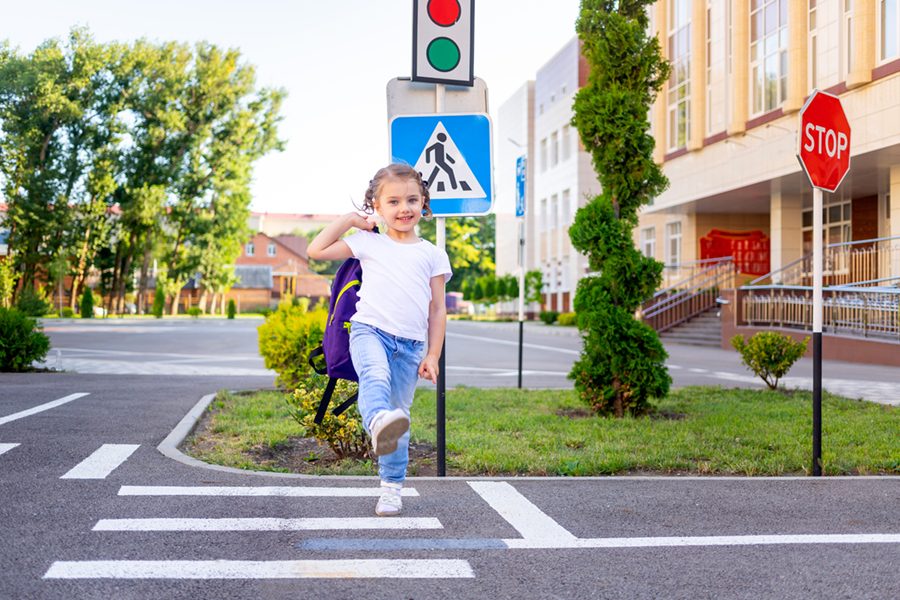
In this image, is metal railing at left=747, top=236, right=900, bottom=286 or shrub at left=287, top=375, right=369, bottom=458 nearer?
shrub at left=287, top=375, right=369, bottom=458

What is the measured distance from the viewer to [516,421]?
9070 millimetres

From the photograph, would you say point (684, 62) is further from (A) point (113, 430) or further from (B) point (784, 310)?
(A) point (113, 430)

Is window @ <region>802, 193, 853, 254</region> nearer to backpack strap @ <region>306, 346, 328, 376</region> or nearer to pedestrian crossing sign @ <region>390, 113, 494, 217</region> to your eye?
pedestrian crossing sign @ <region>390, 113, 494, 217</region>

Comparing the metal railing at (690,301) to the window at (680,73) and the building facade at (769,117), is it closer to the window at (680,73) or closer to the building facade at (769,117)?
the building facade at (769,117)

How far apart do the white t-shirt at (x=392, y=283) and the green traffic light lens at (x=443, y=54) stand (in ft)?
5.94

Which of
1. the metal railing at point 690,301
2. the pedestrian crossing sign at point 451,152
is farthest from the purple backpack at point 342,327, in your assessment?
the metal railing at point 690,301

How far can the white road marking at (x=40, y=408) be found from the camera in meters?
9.03

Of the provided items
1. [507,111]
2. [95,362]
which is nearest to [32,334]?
[95,362]

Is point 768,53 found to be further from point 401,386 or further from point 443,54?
point 401,386

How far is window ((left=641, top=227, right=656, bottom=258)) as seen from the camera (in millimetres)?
40787

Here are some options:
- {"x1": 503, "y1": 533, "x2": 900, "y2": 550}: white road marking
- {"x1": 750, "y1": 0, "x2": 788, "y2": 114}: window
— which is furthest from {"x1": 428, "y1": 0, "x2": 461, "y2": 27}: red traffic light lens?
{"x1": 750, "y1": 0, "x2": 788, "y2": 114}: window

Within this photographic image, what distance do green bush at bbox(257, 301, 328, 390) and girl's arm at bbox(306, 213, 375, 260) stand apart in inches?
238

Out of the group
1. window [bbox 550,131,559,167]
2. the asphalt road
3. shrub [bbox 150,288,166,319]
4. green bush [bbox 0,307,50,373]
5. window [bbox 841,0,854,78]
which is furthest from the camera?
shrub [bbox 150,288,166,319]

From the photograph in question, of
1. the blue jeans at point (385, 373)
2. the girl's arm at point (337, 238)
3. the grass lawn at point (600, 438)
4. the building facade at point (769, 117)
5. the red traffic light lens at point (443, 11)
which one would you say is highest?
the building facade at point (769, 117)
